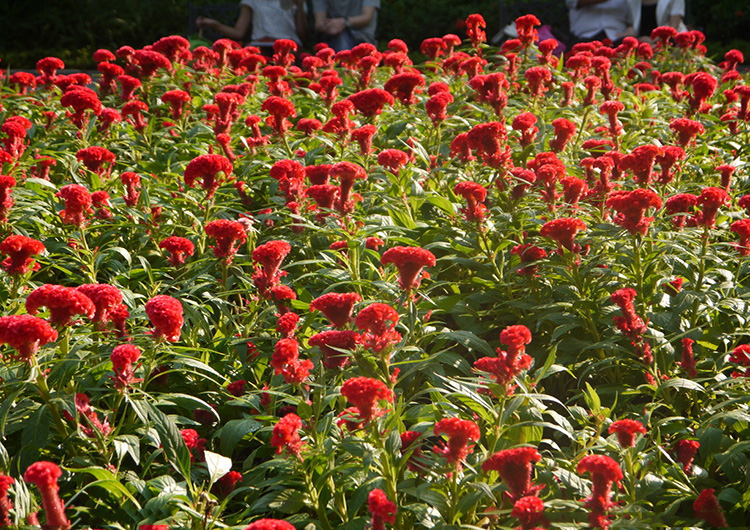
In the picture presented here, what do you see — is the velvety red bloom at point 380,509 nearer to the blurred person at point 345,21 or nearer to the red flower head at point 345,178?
the red flower head at point 345,178

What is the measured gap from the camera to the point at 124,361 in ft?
6.72

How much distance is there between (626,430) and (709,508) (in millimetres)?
374

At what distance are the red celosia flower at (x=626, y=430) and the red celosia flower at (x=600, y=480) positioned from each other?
9.7 inches

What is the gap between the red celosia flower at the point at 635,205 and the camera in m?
2.41

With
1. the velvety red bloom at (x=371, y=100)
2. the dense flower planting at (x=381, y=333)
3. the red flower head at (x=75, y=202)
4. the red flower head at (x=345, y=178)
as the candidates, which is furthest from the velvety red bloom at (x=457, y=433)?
the velvety red bloom at (x=371, y=100)

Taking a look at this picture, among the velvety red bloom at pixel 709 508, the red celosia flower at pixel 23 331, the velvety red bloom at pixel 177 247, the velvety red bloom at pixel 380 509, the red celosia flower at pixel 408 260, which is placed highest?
the red celosia flower at pixel 408 260

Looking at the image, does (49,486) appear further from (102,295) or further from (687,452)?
(687,452)

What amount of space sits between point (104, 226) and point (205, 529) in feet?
6.45

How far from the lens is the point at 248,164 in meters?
4.17

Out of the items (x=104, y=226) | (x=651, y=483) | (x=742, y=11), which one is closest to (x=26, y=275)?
(x=104, y=226)

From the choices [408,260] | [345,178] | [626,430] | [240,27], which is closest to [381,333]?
[408,260]

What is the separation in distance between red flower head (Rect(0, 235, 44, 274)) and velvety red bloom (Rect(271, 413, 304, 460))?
1187 millimetres

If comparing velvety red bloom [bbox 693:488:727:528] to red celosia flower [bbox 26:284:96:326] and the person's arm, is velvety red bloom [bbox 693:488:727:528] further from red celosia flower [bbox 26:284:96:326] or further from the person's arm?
the person's arm

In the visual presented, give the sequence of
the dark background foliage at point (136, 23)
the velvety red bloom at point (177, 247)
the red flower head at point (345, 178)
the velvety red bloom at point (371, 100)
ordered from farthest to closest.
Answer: the dark background foliage at point (136, 23), the velvety red bloom at point (371, 100), the velvety red bloom at point (177, 247), the red flower head at point (345, 178)
